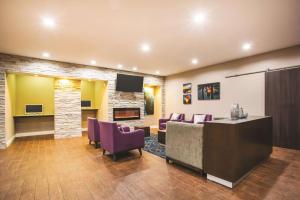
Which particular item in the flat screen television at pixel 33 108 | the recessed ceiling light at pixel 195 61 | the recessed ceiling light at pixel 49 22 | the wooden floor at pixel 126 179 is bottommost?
the wooden floor at pixel 126 179

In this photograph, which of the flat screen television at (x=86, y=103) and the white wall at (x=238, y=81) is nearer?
the white wall at (x=238, y=81)

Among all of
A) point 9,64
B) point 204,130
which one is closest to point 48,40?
point 9,64

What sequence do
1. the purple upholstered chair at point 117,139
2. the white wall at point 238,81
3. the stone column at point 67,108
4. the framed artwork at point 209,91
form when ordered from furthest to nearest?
1. the framed artwork at point 209,91
2. the stone column at point 67,108
3. the white wall at point 238,81
4. the purple upholstered chair at point 117,139

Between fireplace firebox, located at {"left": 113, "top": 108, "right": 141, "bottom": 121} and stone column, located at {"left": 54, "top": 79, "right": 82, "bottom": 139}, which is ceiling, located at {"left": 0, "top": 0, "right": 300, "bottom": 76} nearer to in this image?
stone column, located at {"left": 54, "top": 79, "right": 82, "bottom": 139}

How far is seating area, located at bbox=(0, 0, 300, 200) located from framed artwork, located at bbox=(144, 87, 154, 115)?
226 cm

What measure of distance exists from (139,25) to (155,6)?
70cm

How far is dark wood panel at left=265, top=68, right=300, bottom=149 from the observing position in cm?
442

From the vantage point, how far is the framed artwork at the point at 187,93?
7512 millimetres

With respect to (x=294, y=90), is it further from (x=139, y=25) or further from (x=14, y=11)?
(x=14, y=11)

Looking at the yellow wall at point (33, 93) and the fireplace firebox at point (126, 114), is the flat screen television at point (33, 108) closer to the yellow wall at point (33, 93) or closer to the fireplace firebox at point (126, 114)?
the yellow wall at point (33, 93)

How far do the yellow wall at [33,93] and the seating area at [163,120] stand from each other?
0.05 metres

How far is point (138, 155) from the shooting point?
4117mm

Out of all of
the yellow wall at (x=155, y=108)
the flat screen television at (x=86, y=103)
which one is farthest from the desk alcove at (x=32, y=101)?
the yellow wall at (x=155, y=108)

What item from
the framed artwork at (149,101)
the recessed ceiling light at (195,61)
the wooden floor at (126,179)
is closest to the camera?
the wooden floor at (126,179)
